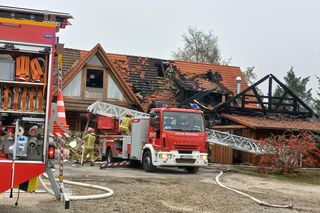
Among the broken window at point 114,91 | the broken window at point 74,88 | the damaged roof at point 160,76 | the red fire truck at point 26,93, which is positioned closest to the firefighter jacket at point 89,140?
the broken window at point 74,88

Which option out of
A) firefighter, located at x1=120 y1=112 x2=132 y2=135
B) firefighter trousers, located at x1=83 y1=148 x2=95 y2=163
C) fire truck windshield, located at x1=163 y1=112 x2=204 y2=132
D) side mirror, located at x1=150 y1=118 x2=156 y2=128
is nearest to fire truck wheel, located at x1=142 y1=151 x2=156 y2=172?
side mirror, located at x1=150 y1=118 x2=156 y2=128

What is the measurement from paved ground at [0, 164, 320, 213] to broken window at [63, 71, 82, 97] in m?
14.0

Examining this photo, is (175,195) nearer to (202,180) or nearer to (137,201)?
(137,201)

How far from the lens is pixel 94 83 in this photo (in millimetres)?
30031

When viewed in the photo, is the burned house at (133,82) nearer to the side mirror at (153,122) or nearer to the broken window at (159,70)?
the broken window at (159,70)

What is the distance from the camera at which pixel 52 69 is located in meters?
7.27

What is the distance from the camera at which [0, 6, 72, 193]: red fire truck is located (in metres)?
7.06

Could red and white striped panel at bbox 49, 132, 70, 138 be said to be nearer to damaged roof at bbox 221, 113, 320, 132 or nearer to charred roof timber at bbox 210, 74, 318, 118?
damaged roof at bbox 221, 113, 320, 132

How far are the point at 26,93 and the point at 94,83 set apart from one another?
2295 centimetres

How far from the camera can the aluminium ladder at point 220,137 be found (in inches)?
885

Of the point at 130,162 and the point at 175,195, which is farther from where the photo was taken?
the point at 130,162

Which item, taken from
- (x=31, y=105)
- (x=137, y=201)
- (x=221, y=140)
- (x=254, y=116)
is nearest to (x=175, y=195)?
(x=137, y=201)

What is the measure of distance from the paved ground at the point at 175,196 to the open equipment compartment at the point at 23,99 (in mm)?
2183

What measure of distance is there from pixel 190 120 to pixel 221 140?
5127 millimetres
